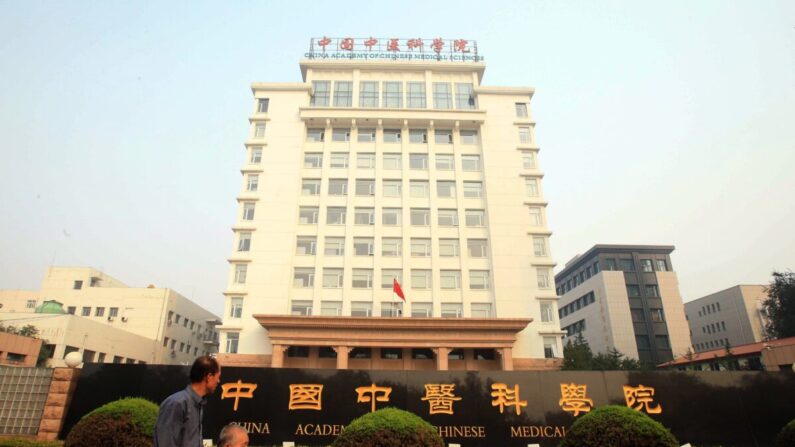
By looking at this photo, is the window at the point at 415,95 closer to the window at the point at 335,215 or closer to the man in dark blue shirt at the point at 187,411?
the window at the point at 335,215

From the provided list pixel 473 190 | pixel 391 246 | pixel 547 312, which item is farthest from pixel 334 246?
pixel 547 312

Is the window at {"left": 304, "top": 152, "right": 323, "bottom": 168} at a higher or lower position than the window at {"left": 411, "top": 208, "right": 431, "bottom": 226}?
higher

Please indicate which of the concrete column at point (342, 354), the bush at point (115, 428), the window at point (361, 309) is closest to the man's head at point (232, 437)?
the bush at point (115, 428)

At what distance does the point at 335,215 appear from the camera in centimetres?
2666

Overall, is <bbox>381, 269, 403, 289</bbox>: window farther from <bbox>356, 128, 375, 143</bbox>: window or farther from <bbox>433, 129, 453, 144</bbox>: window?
<bbox>433, 129, 453, 144</bbox>: window

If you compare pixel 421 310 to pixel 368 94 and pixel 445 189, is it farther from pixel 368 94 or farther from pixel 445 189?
pixel 368 94

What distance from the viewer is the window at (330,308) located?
80.8ft

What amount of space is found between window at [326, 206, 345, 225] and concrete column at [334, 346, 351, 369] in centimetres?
747

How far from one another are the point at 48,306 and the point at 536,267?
35.8m

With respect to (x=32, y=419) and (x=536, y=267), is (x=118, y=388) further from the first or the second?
(x=536, y=267)

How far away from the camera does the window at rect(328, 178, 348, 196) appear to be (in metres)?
27.1

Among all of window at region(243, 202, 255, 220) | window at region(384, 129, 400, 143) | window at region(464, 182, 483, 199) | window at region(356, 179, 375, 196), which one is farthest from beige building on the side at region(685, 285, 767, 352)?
window at region(243, 202, 255, 220)

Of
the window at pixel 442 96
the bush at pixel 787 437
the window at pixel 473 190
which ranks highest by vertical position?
the window at pixel 442 96

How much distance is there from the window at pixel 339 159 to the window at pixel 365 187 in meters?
1.47
